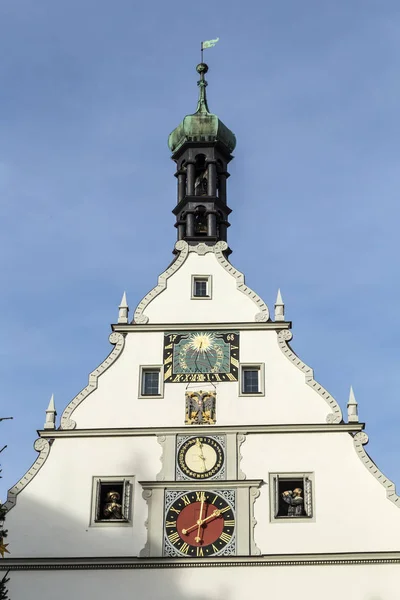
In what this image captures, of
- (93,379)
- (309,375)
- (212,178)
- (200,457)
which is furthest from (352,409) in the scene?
(212,178)

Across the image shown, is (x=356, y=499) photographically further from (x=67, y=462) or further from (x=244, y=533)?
(x=67, y=462)

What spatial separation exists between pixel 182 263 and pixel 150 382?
3.07 metres

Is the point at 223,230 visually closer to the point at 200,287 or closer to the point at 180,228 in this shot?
the point at 180,228

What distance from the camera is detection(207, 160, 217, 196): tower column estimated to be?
96.6 ft

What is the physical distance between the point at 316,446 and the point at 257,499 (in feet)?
5.15

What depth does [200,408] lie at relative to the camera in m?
25.1

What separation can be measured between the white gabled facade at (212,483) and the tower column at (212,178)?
385 cm

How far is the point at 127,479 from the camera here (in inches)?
964

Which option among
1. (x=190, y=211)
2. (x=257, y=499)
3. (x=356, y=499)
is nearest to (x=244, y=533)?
(x=257, y=499)

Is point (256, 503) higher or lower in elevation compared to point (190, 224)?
lower

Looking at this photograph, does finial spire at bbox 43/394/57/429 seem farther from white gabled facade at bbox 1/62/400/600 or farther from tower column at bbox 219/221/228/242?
tower column at bbox 219/221/228/242

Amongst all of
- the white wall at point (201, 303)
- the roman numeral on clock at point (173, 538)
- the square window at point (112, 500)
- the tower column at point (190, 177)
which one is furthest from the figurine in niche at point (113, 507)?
the tower column at point (190, 177)

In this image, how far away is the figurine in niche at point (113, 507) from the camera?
24.2 m

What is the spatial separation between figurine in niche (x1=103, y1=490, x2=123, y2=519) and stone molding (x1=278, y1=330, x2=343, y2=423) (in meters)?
4.33
